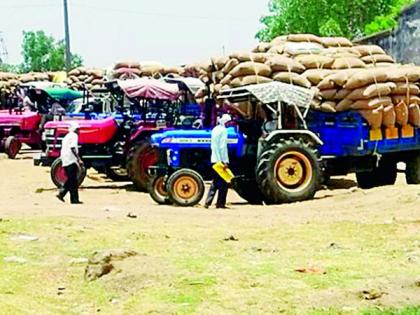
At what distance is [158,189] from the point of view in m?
17.7

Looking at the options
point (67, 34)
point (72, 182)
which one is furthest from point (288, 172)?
point (67, 34)

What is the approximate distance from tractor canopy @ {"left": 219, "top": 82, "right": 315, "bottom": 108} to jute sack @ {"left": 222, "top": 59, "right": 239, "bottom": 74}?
1.37 meters

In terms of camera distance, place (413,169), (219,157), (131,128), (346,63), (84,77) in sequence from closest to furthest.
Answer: (219,157) < (346,63) < (413,169) < (131,128) < (84,77)

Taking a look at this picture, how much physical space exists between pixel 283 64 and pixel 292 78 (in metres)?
0.37

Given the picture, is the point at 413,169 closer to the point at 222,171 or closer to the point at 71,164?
the point at 222,171

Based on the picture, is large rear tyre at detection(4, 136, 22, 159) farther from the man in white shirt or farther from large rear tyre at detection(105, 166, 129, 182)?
the man in white shirt

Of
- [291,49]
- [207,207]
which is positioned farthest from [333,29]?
[207,207]

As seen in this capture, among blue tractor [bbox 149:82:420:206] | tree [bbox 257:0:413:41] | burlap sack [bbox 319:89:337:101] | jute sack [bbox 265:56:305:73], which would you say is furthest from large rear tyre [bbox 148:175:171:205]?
tree [bbox 257:0:413:41]

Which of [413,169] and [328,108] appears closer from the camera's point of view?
[328,108]

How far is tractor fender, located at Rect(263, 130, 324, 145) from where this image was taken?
16688 millimetres

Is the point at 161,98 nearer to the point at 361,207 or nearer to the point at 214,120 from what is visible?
the point at 214,120

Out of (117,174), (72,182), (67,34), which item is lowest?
(117,174)

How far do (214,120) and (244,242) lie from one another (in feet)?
22.7

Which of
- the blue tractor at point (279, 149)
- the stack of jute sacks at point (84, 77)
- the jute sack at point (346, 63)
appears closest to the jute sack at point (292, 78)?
the blue tractor at point (279, 149)
